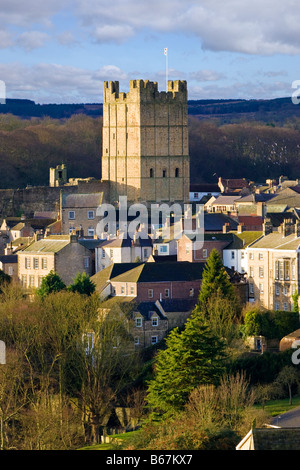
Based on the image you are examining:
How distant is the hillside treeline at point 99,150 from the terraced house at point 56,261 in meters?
45.2

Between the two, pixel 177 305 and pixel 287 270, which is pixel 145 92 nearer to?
pixel 177 305

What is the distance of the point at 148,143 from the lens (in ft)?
263

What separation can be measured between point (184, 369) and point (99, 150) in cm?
7608

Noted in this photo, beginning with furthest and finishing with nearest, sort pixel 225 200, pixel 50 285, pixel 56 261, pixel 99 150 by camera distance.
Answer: pixel 99 150 → pixel 225 200 → pixel 56 261 → pixel 50 285

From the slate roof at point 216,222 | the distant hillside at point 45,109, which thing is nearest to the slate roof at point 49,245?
the slate roof at point 216,222

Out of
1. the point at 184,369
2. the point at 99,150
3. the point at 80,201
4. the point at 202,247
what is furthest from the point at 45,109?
the point at 184,369

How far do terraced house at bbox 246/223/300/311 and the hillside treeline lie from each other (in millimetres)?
54106

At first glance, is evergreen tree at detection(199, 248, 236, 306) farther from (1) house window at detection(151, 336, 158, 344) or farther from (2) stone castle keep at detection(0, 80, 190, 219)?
(2) stone castle keep at detection(0, 80, 190, 219)

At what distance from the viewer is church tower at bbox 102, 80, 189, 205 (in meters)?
79.8

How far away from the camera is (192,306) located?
52.0m

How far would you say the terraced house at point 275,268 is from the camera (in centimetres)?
5141

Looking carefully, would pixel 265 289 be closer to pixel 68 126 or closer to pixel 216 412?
pixel 216 412
